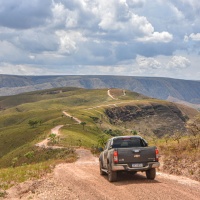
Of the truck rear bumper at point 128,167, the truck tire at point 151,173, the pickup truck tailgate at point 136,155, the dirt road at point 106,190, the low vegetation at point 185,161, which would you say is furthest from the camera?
the low vegetation at point 185,161

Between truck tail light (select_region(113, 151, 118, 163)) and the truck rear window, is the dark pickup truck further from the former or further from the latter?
the truck rear window

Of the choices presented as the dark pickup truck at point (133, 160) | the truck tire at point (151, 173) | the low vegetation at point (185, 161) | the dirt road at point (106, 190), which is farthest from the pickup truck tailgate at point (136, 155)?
the low vegetation at point (185, 161)

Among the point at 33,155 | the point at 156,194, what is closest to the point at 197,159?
the point at 156,194

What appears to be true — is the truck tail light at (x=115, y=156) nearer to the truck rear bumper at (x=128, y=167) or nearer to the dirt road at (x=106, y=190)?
the truck rear bumper at (x=128, y=167)

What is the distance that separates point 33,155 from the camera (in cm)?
7850

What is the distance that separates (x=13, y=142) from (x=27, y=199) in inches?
4531

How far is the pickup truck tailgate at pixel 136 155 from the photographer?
62.8ft

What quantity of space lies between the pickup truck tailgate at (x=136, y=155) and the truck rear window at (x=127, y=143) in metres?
1.63

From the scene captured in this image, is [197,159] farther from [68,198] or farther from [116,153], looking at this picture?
[68,198]

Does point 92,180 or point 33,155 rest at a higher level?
point 92,180

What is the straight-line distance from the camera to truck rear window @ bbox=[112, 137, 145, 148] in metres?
20.9

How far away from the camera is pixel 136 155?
19156mm

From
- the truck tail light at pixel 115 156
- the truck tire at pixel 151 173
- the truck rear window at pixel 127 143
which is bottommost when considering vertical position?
the truck tire at pixel 151 173

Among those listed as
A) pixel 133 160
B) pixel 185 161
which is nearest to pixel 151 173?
pixel 133 160
